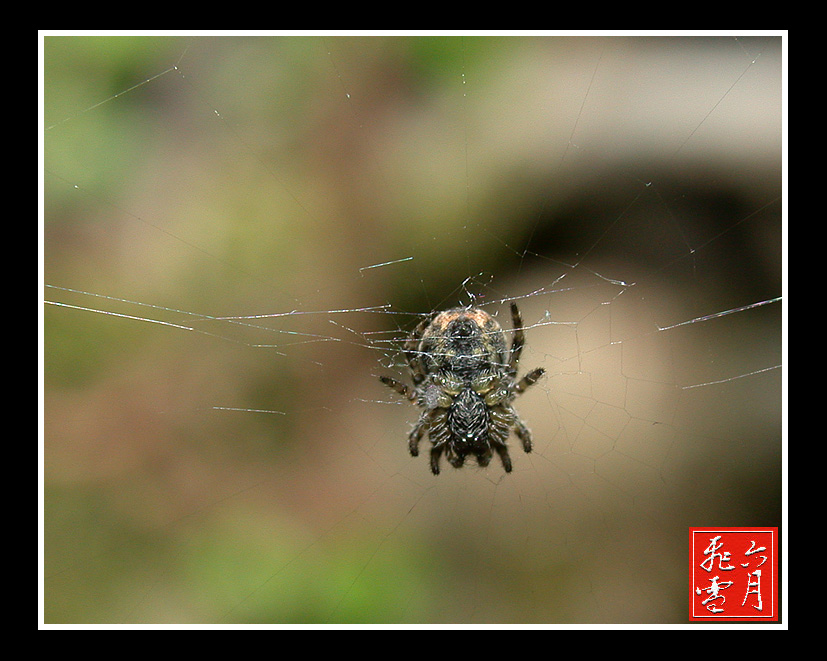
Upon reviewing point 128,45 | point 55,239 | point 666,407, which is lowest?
point 666,407

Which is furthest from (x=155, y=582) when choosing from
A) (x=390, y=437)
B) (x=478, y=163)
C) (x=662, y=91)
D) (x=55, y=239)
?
(x=662, y=91)

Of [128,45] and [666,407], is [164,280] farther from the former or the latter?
[666,407]

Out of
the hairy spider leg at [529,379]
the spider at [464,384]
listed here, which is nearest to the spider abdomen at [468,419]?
the spider at [464,384]

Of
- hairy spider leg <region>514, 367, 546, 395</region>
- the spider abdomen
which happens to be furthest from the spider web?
the spider abdomen

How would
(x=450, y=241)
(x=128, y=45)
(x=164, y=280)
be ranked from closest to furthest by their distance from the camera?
(x=128, y=45), (x=164, y=280), (x=450, y=241)

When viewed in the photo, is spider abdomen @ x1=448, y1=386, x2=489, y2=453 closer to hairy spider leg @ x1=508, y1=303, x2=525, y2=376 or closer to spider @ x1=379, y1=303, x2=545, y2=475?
spider @ x1=379, y1=303, x2=545, y2=475

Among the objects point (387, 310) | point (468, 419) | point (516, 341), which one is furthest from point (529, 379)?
point (387, 310)

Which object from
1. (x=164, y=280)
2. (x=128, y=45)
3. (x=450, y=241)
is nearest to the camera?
(x=128, y=45)

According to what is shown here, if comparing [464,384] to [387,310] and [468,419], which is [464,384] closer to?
[468,419]
